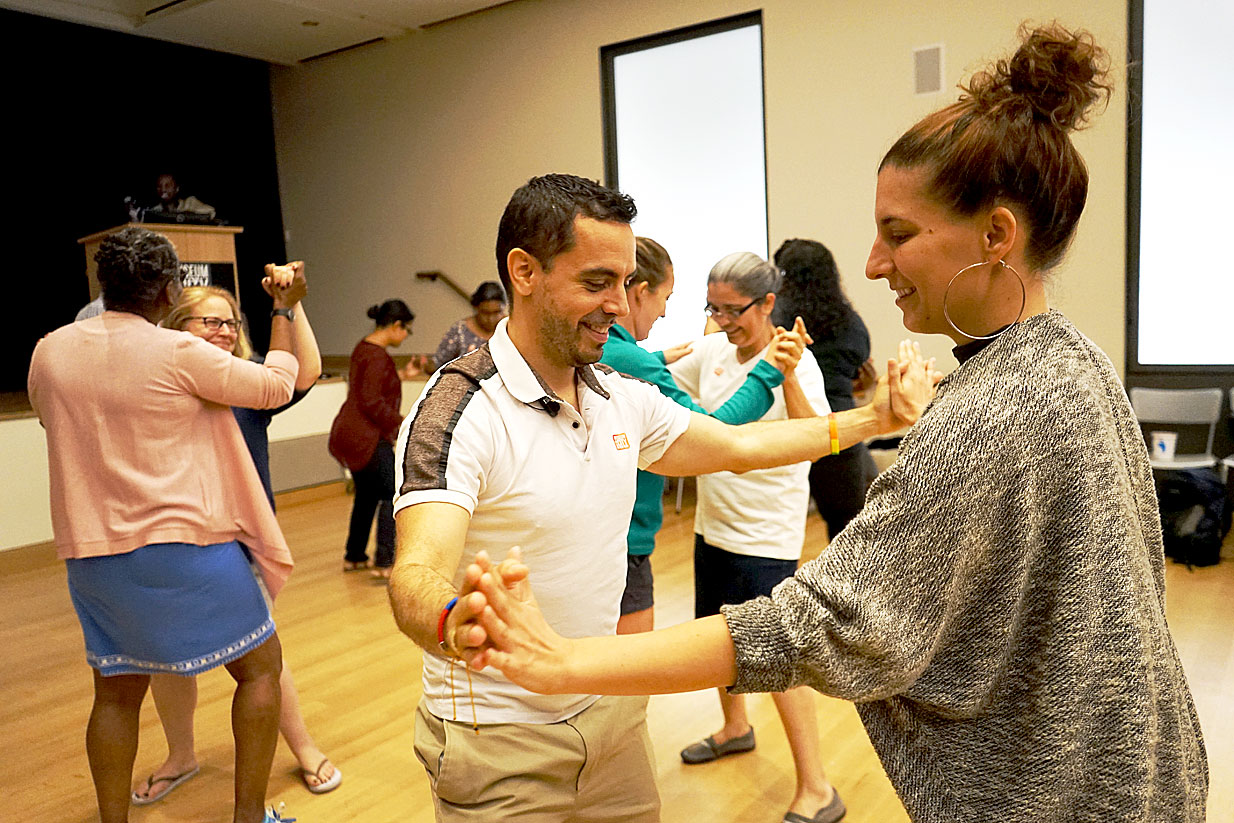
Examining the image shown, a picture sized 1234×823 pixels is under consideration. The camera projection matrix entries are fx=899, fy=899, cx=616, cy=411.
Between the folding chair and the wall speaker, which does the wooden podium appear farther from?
the folding chair

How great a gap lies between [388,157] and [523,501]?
796 centimetres

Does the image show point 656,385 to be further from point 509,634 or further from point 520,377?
point 509,634

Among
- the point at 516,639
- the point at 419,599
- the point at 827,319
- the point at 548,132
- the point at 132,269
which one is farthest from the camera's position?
the point at 548,132

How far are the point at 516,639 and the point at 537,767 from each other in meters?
0.64

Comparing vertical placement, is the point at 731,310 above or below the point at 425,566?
above

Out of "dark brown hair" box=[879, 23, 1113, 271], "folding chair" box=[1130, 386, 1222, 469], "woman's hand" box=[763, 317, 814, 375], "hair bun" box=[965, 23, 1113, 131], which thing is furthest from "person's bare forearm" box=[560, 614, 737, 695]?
"folding chair" box=[1130, 386, 1222, 469]

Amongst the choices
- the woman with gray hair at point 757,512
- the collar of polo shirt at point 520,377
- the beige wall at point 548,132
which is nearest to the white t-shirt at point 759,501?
the woman with gray hair at point 757,512

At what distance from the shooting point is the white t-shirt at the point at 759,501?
2.59 m

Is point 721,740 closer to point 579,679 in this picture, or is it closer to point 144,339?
point 144,339

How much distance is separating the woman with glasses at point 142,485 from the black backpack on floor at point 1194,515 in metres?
4.43

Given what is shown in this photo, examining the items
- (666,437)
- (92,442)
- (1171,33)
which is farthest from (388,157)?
(666,437)

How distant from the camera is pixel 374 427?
4934 mm

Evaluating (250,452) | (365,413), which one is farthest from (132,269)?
(365,413)

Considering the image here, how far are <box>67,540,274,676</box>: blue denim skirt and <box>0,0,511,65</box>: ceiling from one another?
616 cm
